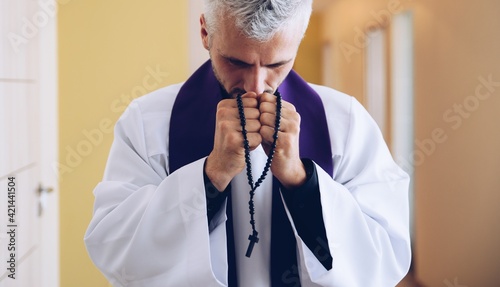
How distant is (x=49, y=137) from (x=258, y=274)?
4.95 ft

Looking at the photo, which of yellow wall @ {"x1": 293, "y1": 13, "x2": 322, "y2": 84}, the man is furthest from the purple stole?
yellow wall @ {"x1": 293, "y1": 13, "x2": 322, "y2": 84}

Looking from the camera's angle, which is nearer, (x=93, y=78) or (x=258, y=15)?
(x=258, y=15)

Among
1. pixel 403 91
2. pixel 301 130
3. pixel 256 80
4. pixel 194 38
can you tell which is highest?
pixel 194 38

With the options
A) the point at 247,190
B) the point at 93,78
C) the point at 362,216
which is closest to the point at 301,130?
the point at 247,190

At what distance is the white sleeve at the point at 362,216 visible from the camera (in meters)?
1.35

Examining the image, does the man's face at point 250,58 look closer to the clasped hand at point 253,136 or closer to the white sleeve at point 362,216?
the clasped hand at point 253,136

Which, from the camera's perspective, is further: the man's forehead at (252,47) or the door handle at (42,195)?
the door handle at (42,195)

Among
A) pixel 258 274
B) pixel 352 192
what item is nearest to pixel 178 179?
pixel 258 274

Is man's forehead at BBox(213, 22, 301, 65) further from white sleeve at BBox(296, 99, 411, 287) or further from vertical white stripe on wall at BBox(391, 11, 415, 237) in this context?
vertical white stripe on wall at BBox(391, 11, 415, 237)

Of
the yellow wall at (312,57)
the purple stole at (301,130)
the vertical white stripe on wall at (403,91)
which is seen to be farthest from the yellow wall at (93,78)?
the yellow wall at (312,57)

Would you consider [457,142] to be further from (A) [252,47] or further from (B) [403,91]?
(A) [252,47]

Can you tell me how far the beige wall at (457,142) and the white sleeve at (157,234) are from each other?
10.3 feet

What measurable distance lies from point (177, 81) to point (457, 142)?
2493 mm

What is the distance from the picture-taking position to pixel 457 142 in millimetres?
4395
